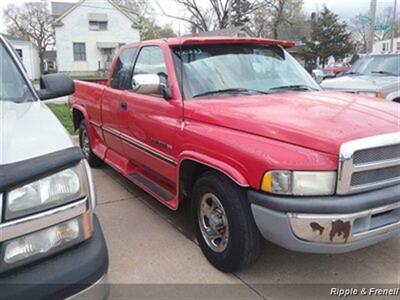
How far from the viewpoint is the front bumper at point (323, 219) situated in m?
2.47

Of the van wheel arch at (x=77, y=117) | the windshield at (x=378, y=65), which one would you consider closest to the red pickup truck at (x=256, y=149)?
the van wheel arch at (x=77, y=117)

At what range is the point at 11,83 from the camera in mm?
3018

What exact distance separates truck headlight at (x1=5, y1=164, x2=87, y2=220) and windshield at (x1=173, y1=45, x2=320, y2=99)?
1.76m

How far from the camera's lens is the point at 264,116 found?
289 centimetres

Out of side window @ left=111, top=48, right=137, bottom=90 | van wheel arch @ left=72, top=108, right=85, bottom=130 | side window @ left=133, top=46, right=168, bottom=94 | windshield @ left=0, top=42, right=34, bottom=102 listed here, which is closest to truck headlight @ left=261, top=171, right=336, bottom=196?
side window @ left=133, top=46, right=168, bottom=94

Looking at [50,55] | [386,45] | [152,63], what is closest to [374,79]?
[152,63]

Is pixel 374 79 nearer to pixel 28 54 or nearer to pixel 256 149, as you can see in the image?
pixel 256 149

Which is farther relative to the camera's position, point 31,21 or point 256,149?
point 31,21

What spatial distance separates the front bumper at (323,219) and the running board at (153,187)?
1.34 m

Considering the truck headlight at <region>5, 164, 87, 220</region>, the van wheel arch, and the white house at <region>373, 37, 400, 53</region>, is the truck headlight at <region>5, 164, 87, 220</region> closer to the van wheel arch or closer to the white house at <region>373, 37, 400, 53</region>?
the van wheel arch

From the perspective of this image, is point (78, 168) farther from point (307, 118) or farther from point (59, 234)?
point (307, 118)

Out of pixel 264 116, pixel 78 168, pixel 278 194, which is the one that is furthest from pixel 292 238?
pixel 78 168

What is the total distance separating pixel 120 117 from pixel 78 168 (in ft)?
8.99

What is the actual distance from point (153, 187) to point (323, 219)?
207 centimetres
